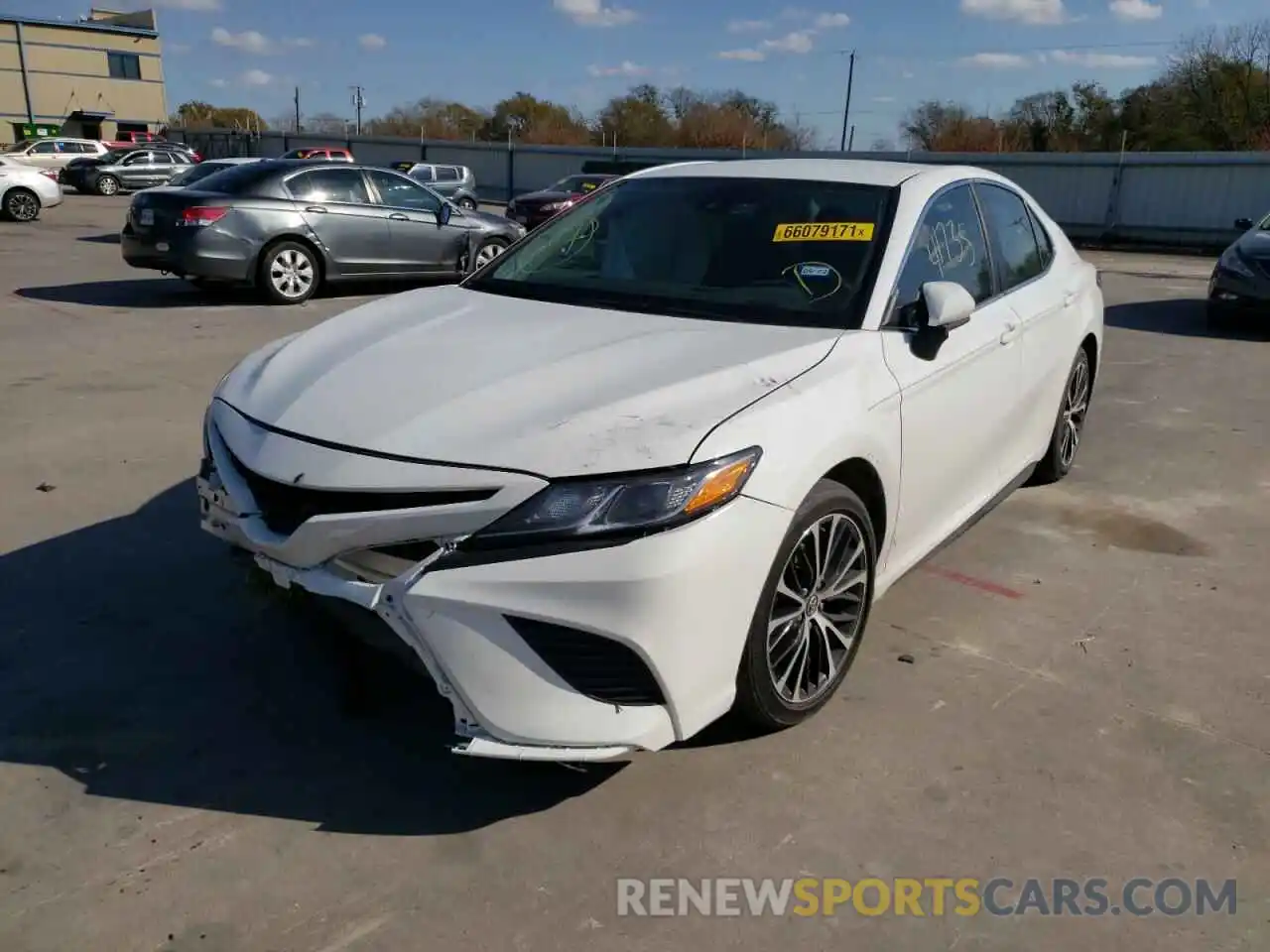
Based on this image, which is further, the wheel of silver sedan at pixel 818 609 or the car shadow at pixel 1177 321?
the car shadow at pixel 1177 321

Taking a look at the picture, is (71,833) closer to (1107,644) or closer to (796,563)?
(796,563)

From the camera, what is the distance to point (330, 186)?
1156 centimetres

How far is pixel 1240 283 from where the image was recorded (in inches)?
396

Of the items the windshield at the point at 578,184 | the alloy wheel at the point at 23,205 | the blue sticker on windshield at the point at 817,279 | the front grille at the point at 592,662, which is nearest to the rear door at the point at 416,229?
the windshield at the point at 578,184

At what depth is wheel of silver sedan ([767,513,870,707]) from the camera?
288cm

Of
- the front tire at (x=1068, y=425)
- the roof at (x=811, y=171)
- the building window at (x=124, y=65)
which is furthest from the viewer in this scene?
the building window at (x=124, y=65)

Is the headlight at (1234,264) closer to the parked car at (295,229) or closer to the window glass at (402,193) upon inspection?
the parked car at (295,229)

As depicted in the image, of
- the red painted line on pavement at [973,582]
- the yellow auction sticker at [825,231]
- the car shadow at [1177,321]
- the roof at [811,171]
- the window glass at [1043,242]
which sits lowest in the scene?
Answer: the red painted line on pavement at [973,582]

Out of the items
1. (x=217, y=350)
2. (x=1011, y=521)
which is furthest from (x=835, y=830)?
(x=217, y=350)

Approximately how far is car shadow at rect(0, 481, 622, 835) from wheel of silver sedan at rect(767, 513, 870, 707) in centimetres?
56

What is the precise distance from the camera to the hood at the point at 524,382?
8.34 feet

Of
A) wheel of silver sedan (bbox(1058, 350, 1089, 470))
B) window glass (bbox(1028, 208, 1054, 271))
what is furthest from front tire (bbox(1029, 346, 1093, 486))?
window glass (bbox(1028, 208, 1054, 271))

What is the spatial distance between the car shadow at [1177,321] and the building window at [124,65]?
72.3 metres

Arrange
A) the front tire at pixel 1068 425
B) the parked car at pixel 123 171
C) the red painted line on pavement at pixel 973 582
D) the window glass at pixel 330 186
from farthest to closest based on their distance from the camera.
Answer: the parked car at pixel 123 171, the window glass at pixel 330 186, the front tire at pixel 1068 425, the red painted line on pavement at pixel 973 582
